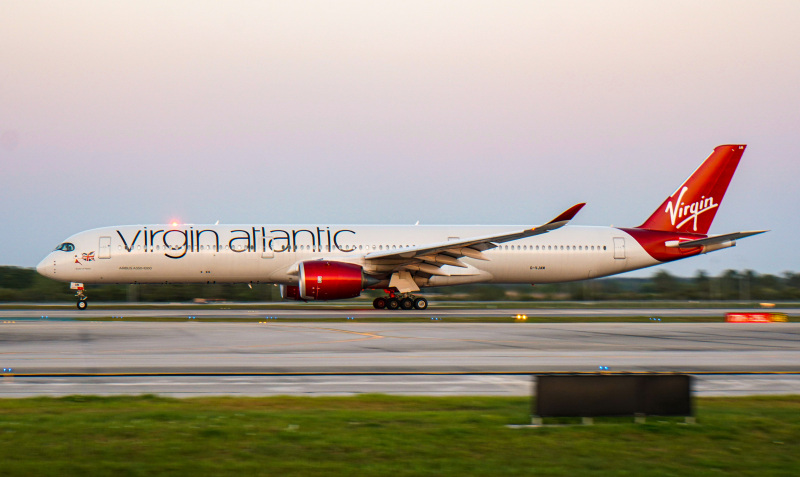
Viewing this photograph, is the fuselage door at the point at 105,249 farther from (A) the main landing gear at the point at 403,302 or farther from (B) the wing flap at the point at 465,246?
(A) the main landing gear at the point at 403,302

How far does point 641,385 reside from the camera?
8617 millimetres

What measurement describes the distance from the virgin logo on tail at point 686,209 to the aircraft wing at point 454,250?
8855 mm

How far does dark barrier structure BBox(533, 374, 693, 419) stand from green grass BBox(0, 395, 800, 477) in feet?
0.58

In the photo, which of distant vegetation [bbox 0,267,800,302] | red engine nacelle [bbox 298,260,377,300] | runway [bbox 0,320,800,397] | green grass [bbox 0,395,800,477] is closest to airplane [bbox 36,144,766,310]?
red engine nacelle [bbox 298,260,377,300]

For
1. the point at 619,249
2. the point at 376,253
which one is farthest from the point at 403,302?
the point at 619,249

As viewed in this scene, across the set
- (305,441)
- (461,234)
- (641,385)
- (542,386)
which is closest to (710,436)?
(641,385)

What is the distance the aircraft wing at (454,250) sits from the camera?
3192cm

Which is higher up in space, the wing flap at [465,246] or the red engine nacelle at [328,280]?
Answer: the wing flap at [465,246]

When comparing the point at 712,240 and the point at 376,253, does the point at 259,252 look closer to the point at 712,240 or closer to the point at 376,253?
the point at 376,253

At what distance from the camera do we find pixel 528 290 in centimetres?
5138

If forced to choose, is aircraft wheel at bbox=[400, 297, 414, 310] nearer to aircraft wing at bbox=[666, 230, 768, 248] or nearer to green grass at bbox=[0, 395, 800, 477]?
aircraft wing at bbox=[666, 230, 768, 248]

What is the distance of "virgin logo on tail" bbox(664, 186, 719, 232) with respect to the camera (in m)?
38.4

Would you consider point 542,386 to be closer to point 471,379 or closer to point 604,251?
point 471,379

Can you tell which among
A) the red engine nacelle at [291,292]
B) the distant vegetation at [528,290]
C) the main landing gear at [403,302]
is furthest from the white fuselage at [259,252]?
the distant vegetation at [528,290]
